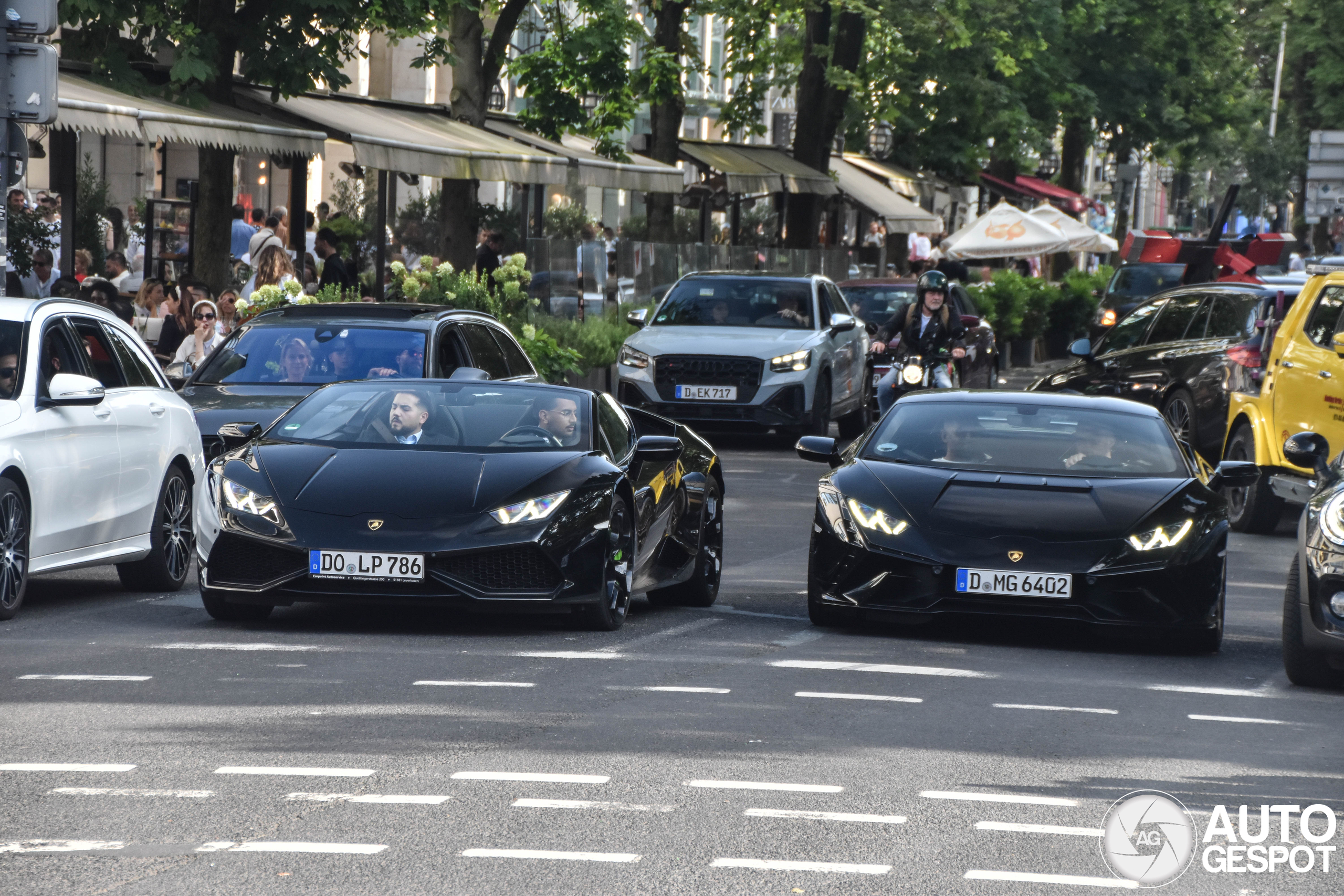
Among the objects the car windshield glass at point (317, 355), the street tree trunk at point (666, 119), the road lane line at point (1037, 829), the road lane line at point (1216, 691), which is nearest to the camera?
the road lane line at point (1037, 829)

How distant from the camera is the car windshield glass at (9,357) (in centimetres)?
1070

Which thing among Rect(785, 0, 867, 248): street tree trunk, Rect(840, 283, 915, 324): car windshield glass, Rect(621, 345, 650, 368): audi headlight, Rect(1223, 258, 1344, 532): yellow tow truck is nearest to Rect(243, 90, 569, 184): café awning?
Rect(621, 345, 650, 368): audi headlight

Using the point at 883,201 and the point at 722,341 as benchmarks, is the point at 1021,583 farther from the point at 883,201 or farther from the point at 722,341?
the point at 883,201

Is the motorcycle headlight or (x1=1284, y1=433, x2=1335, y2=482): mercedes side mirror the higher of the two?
(x1=1284, y1=433, x2=1335, y2=482): mercedes side mirror

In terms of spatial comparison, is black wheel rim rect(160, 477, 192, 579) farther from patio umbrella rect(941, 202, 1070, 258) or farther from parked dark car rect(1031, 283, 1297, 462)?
patio umbrella rect(941, 202, 1070, 258)

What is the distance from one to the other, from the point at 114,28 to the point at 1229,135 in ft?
159

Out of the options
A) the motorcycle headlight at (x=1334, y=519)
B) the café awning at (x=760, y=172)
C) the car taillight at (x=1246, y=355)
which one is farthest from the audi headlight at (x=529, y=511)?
the café awning at (x=760, y=172)

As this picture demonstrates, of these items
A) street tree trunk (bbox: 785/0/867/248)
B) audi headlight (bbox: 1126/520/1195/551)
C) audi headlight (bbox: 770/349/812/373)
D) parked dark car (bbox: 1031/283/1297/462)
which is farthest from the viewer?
street tree trunk (bbox: 785/0/867/248)

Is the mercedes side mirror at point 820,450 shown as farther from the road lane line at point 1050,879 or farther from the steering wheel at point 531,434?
the road lane line at point 1050,879

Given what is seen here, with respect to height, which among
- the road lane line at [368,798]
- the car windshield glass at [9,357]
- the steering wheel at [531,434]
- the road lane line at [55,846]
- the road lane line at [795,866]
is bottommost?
the road lane line at [368,798]

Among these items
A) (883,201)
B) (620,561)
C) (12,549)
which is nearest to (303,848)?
(620,561)

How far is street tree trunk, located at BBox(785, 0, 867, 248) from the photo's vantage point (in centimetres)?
3766

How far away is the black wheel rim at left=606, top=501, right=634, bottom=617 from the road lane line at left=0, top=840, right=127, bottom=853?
459 centimetres

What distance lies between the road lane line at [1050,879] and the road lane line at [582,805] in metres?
1.00
